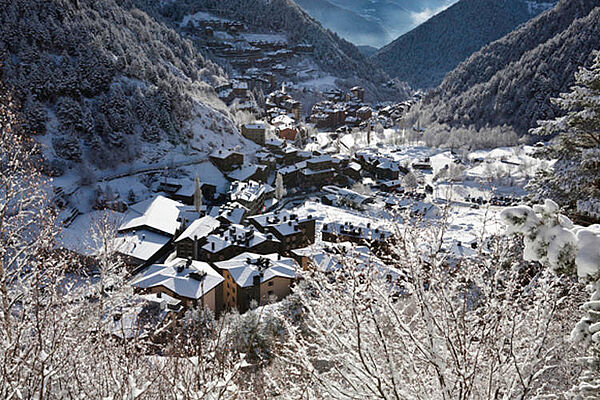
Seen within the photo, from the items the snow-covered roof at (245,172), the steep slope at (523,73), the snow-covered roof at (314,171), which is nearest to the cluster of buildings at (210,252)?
the snow-covered roof at (245,172)

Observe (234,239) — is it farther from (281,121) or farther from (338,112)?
(338,112)

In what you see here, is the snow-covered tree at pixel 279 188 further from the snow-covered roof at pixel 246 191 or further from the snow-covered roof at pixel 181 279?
the snow-covered roof at pixel 181 279

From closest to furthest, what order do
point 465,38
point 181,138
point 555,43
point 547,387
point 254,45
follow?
point 547,387 → point 181,138 → point 555,43 → point 254,45 → point 465,38

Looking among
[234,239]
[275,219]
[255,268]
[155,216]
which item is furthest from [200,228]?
[255,268]

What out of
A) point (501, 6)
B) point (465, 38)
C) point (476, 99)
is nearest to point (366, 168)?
point (476, 99)

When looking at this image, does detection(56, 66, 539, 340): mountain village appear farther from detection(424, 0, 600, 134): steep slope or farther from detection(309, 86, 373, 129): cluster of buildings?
detection(424, 0, 600, 134): steep slope

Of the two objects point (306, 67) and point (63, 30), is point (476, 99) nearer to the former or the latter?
point (306, 67)
